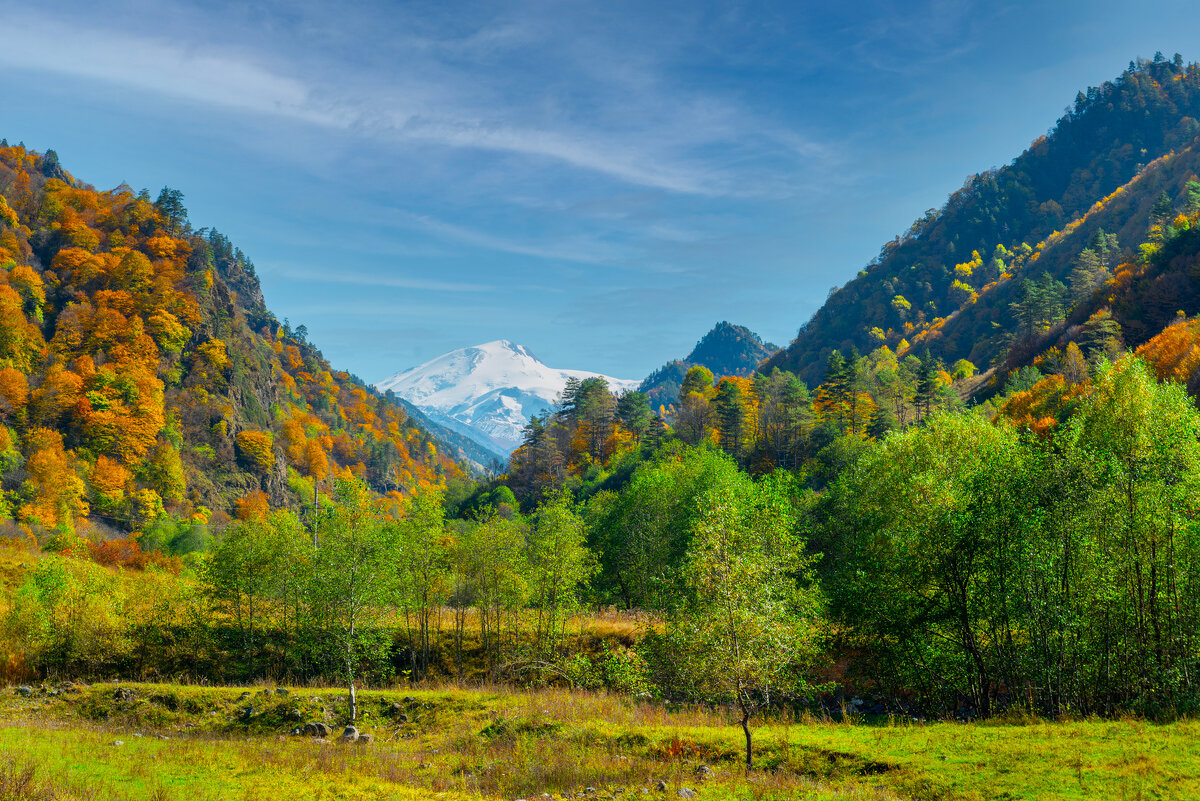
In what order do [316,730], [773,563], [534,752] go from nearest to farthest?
[534,752], [316,730], [773,563]

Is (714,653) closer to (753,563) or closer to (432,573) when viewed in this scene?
(753,563)

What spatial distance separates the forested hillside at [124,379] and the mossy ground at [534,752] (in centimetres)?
6951

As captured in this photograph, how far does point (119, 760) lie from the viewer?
2270 cm

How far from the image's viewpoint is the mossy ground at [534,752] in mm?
17891

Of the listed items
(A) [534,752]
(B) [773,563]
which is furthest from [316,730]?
(B) [773,563]

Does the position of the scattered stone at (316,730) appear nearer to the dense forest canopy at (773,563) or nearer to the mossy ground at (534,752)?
the mossy ground at (534,752)

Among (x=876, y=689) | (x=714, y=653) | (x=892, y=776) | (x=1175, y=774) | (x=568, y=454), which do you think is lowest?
(x=876, y=689)

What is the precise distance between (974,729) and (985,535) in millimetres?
8014

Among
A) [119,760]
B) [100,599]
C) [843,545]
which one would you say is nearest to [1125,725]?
[843,545]

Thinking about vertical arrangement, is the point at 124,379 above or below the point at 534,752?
above

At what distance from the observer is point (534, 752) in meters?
26.0

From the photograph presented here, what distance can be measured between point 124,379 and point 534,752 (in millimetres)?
142003

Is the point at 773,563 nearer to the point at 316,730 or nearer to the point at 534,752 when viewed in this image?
the point at 534,752

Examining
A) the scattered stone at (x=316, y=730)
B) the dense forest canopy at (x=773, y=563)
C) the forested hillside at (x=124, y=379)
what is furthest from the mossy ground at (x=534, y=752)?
the forested hillside at (x=124, y=379)
